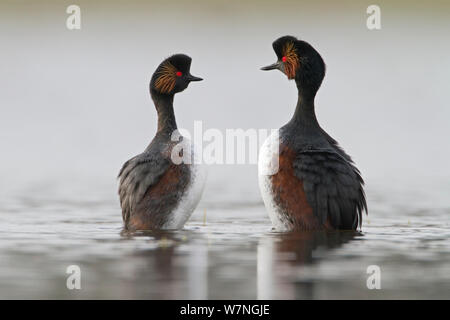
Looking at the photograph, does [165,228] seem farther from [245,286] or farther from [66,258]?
[245,286]

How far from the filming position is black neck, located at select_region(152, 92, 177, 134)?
11.5m

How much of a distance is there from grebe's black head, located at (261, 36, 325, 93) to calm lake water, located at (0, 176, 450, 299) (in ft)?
6.28

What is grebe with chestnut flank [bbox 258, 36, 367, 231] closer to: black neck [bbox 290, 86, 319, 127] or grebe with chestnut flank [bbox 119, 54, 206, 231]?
black neck [bbox 290, 86, 319, 127]

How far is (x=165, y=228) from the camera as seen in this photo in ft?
A: 35.5

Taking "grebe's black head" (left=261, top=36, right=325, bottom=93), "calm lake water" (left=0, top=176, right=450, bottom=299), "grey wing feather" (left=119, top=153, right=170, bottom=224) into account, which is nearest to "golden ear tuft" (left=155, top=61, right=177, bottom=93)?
"grey wing feather" (left=119, top=153, right=170, bottom=224)

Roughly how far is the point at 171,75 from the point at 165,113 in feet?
1.64

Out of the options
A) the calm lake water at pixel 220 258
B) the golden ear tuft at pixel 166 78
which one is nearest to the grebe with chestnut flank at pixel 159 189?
the calm lake water at pixel 220 258

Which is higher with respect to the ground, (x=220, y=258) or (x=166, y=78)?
(x=166, y=78)

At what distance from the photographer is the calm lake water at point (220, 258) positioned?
7359 mm

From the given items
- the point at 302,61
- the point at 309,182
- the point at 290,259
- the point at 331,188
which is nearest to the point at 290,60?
the point at 302,61

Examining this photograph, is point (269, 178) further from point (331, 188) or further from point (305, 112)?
point (305, 112)

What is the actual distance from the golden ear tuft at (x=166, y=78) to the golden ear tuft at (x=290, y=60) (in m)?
1.46

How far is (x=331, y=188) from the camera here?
33.5ft

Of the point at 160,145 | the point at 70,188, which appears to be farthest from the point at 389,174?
the point at 160,145
